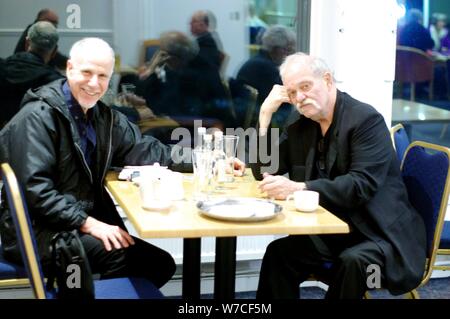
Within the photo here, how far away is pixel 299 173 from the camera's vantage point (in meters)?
2.91

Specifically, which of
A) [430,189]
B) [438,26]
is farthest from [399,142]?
[438,26]

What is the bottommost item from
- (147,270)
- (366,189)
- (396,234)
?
(147,270)

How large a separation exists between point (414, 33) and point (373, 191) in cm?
168

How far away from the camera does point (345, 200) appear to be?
258 cm

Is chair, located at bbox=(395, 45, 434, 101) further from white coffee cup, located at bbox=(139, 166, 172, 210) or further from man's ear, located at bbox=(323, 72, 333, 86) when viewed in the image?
white coffee cup, located at bbox=(139, 166, 172, 210)

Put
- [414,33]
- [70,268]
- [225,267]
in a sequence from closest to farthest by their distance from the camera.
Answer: [70,268] → [225,267] → [414,33]

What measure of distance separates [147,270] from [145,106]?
3.88 ft

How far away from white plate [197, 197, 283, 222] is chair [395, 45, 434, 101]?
6.25 ft

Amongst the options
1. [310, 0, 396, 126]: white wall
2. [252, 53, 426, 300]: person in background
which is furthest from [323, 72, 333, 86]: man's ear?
[310, 0, 396, 126]: white wall

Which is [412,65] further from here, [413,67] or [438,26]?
[438,26]

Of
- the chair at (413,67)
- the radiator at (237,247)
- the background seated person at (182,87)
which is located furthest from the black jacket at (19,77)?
the chair at (413,67)

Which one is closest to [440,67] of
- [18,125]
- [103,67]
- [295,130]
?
[295,130]

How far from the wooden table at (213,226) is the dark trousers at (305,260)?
260 mm

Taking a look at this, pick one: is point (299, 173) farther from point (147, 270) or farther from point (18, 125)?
point (18, 125)
